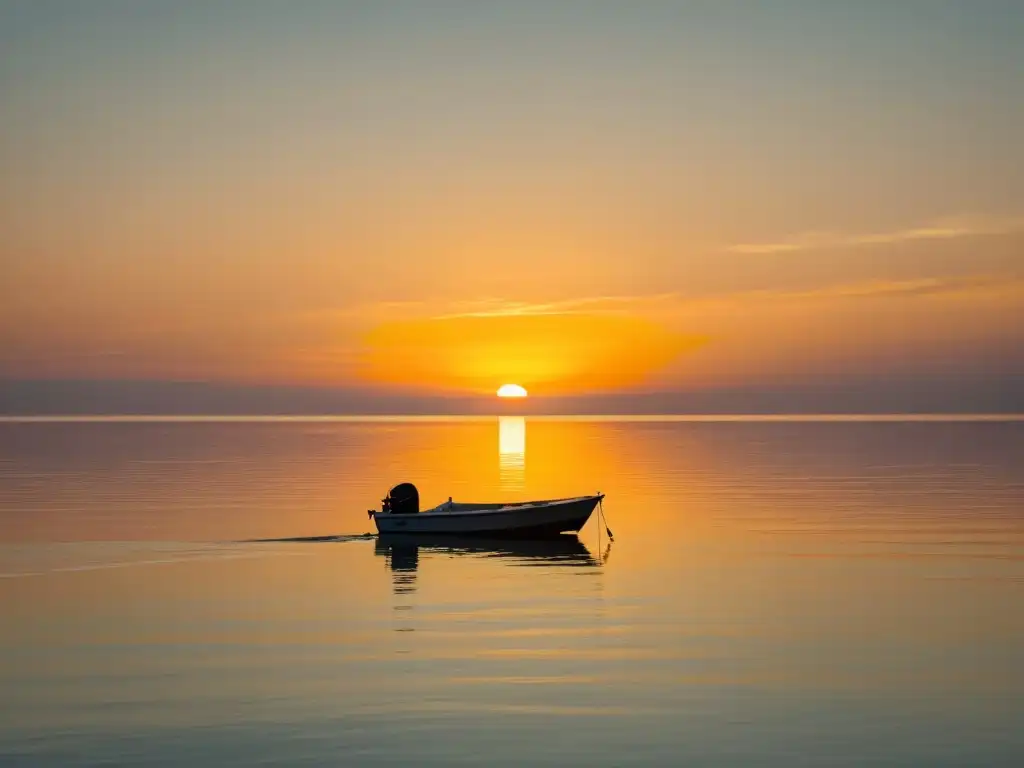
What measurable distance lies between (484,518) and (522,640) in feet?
78.4

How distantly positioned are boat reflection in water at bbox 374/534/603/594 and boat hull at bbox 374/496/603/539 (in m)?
0.34

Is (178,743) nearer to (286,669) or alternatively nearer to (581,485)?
(286,669)

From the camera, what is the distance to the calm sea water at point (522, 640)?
68.4ft

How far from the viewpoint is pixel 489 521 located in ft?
174

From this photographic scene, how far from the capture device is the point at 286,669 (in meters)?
26.3

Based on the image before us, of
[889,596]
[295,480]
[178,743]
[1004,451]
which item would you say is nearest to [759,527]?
[889,596]

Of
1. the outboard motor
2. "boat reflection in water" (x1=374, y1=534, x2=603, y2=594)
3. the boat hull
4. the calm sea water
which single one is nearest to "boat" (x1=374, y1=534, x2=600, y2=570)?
"boat reflection in water" (x1=374, y1=534, x2=603, y2=594)

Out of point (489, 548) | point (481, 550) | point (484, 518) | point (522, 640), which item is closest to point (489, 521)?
point (484, 518)

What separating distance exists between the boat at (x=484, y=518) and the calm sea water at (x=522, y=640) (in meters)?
1.29

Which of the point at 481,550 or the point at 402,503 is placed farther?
the point at 402,503

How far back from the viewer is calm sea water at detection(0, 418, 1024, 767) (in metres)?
20.8

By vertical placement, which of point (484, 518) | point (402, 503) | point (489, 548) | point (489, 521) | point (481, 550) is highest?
point (402, 503)

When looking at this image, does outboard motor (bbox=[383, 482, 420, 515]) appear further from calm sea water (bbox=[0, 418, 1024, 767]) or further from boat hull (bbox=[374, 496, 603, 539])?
calm sea water (bbox=[0, 418, 1024, 767])

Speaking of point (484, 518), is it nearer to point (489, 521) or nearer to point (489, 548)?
point (489, 521)
